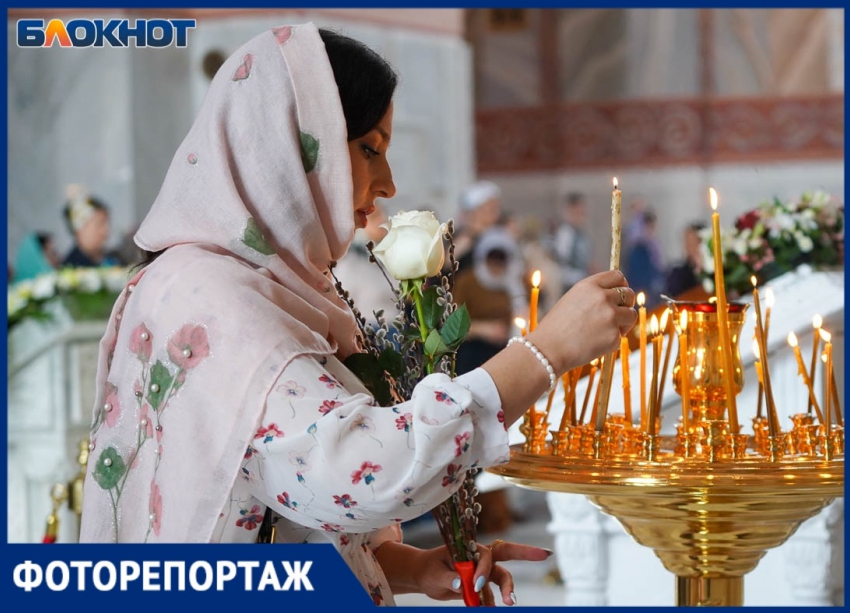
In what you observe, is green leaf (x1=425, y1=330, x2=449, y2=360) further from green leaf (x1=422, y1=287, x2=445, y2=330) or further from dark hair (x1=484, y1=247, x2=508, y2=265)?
dark hair (x1=484, y1=247, x2=508, y2=265)

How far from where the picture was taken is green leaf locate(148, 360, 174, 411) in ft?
4.50

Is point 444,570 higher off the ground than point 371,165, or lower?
lower

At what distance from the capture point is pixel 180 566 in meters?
1.35

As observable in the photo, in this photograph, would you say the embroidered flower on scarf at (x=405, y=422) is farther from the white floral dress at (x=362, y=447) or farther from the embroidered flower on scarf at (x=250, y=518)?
the embroidered flower on scarf at (x=250, y=518)

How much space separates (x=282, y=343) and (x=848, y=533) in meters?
0.90

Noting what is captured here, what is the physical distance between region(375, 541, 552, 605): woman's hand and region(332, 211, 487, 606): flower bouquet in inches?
0.9

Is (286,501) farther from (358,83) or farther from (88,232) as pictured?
(88,232)

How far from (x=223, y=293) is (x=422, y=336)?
250 millimetres

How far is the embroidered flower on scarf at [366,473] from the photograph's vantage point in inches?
49.3

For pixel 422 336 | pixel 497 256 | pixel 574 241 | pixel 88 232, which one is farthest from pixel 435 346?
pixel 574 241

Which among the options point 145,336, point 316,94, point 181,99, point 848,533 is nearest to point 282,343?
point 145,336

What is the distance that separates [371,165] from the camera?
152 centimetres

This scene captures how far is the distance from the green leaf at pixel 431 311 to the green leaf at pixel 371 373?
90mm

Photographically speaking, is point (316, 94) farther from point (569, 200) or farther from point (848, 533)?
point (569, 200)
